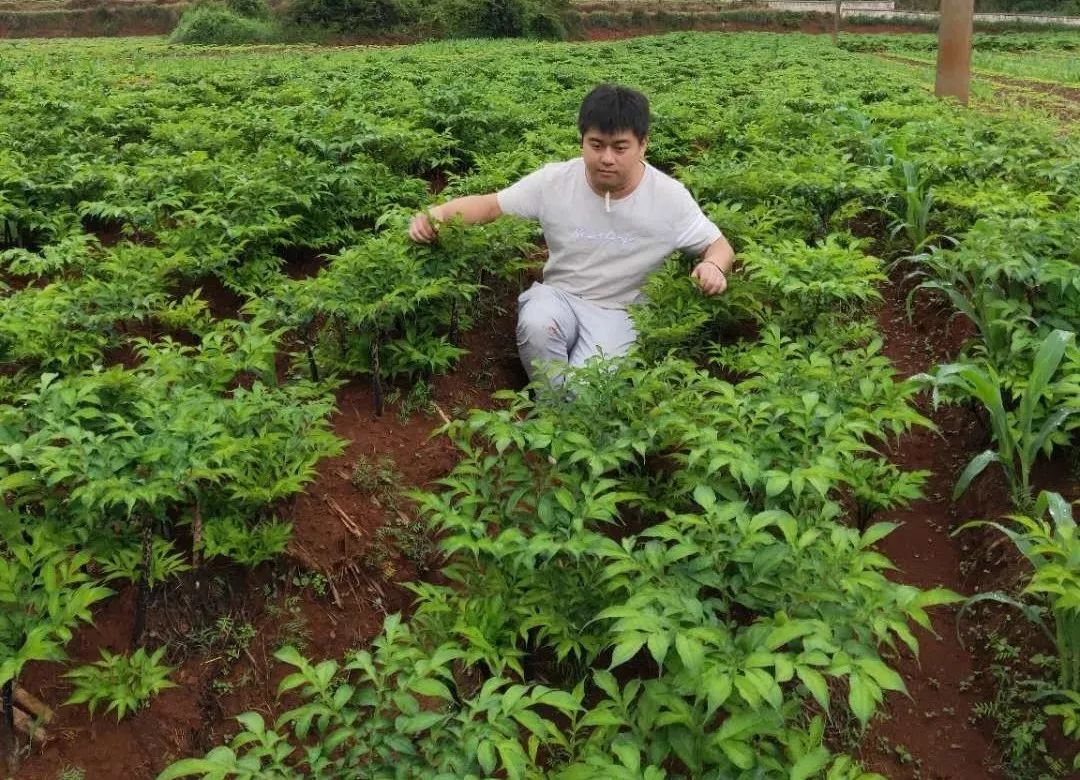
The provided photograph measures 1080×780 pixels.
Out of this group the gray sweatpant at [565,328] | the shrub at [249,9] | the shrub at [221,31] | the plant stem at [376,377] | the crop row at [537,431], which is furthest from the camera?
the shrub at [249,9]

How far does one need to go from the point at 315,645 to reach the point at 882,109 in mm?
7730

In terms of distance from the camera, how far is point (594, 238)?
437 cm

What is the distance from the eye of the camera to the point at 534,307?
4215mm

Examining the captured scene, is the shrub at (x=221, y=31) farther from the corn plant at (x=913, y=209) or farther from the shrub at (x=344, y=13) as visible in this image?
the corn plant at (x=913, y=209)

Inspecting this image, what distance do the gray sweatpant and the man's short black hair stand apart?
0.87 m

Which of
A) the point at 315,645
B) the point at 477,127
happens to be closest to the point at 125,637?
the point at 315,645

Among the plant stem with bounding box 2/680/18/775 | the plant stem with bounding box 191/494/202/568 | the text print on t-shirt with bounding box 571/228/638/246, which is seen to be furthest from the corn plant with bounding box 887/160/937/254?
the plant stem with bounding box 2/680/18/775

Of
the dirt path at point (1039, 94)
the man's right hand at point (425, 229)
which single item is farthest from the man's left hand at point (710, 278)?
the dirt path at point (1039, 94)

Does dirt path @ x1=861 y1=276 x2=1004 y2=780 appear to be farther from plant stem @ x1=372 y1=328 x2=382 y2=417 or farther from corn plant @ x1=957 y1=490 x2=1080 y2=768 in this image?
plant stem @ x1=372 y1=328 x2=382 y2=417

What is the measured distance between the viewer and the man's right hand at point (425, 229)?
419cm

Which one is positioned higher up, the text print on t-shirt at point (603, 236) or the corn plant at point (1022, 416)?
the text print on t-shirt at point (603, 236)

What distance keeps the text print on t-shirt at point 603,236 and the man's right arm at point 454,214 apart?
433 mm

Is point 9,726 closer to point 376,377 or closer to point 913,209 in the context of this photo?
point 376,377

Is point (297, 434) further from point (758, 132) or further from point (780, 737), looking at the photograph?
point (758, 132)
